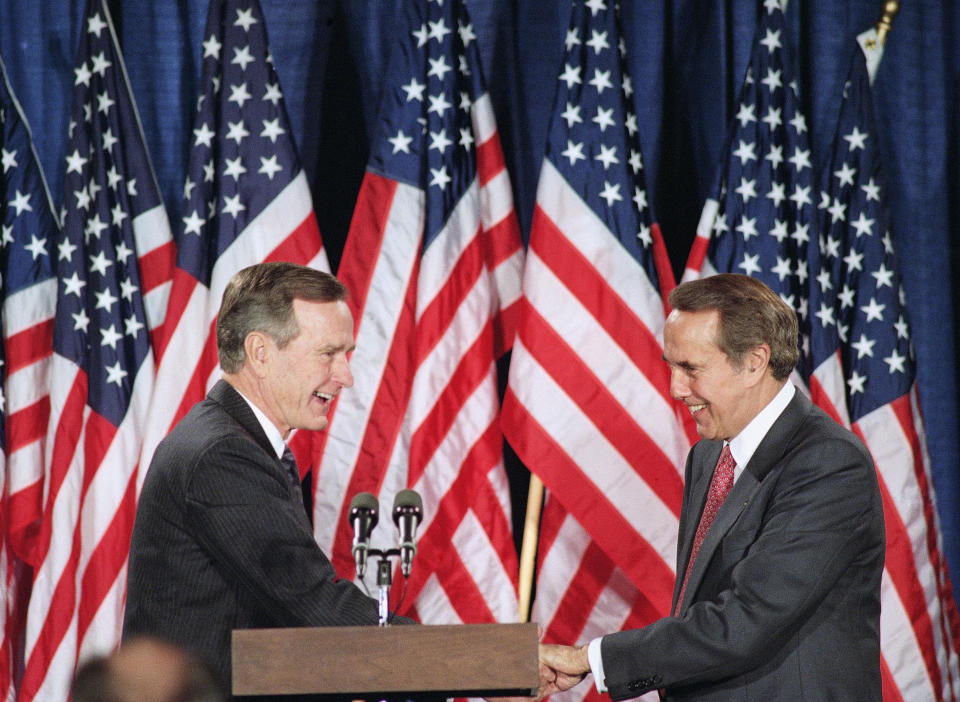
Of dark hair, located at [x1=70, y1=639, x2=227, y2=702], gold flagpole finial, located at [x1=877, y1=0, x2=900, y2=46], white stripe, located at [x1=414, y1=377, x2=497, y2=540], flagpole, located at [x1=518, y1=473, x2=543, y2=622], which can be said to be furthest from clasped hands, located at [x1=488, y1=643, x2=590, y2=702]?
gold flagpole finial, located at [x1=877, y1=0, x2=900, y2=46]

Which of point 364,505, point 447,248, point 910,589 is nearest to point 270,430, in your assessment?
point 364,505

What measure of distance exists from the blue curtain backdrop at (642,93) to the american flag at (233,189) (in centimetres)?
67

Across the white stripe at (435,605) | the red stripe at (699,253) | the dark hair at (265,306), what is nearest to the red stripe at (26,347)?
the white stripe at (435,605)

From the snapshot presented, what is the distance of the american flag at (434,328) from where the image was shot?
16.5ft

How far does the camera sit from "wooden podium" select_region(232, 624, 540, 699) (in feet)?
7.38

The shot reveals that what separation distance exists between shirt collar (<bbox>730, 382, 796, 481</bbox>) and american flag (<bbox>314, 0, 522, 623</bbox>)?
2.03 metres

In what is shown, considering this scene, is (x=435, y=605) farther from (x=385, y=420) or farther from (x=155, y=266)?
(x=155, y=266)

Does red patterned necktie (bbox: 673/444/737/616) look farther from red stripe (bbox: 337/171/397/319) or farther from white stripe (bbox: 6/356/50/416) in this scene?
white stripe (bbox: 6/356/50/416)

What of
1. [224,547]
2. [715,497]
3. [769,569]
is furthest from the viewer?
[715,497]

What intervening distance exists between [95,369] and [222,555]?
2.65 meters

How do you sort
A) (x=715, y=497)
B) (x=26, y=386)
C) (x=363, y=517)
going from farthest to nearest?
(x=26, y=386), (x=363, y=517), (x=715, y=497)

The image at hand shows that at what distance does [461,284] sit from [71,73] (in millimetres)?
2315

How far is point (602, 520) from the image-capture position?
489 centimetres

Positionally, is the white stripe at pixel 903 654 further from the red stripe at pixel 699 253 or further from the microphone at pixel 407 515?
the microphone at pixel 407 515
